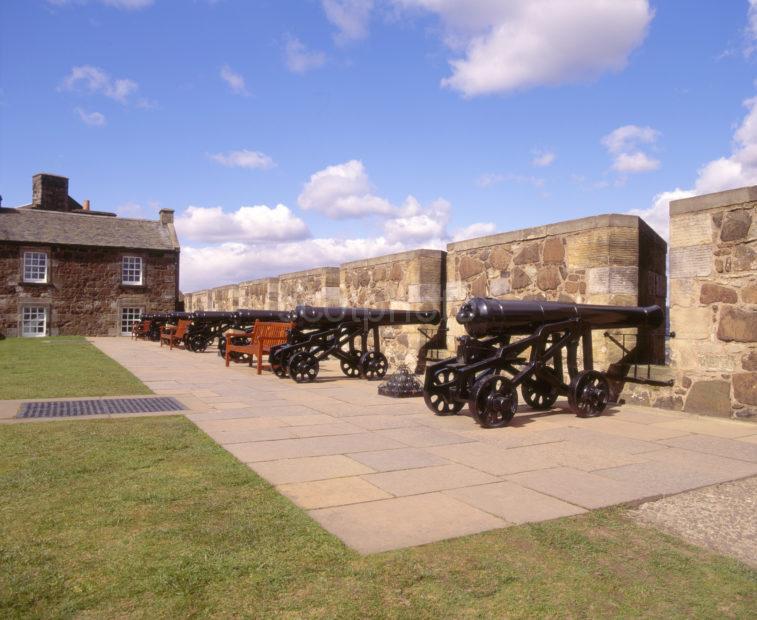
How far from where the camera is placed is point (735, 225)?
21.1ft

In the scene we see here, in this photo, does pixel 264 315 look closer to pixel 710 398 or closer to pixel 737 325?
pixel 710 398

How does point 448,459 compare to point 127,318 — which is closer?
point 448,459

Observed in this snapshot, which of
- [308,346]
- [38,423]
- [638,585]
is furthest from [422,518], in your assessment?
[308,346]

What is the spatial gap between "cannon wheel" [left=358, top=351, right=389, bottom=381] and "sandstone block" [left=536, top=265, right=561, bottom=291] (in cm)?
289

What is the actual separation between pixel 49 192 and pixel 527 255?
32833 mm

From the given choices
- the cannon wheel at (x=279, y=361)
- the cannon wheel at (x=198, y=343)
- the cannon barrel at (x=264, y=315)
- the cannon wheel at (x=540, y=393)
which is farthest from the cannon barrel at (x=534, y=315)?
the cannon wheel at (x=198, y=343)

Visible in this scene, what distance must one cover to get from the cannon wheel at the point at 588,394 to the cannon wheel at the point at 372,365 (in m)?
4.26

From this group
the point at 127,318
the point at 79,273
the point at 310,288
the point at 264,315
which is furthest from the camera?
the point at 127,318

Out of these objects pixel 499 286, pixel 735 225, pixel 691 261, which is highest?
pixel 735 225

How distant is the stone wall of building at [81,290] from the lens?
91.2ft

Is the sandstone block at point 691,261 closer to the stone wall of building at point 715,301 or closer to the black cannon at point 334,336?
the stone wall of building at point 715,301

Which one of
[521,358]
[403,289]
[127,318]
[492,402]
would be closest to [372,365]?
[403,289]

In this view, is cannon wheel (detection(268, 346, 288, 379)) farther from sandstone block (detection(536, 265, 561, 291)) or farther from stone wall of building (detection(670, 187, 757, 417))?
stone wall of building (detection(670, 187, 757, 417))

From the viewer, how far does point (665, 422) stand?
6.18m
